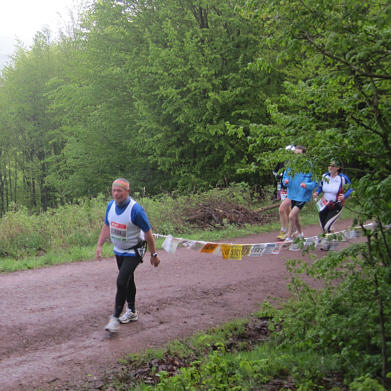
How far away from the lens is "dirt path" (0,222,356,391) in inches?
189

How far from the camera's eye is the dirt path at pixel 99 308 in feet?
15.7

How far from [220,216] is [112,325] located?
833 cm

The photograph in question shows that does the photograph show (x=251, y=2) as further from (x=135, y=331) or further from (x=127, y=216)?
(x=135, y=331)

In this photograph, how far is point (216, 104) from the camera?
19.5 meters

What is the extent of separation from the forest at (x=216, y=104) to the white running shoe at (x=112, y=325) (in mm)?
2652

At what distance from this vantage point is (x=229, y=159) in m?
20.8

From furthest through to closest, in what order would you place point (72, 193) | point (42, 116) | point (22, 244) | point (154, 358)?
point (42, 116)
point (72, 193)
point (22, 244)
point (154, 358)

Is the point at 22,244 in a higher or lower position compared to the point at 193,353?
higher

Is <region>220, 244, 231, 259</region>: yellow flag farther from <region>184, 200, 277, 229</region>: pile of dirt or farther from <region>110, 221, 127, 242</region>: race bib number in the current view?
<region>184, 200, 277, 229</region>: pile of dirt

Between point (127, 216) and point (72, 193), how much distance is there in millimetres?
23784

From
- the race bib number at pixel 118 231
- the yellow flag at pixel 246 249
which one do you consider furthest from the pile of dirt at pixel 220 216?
the race bib number at pixel 118 231

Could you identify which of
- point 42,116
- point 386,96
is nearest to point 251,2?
point 386,96

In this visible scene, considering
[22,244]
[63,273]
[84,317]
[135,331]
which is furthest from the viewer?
[22,244]

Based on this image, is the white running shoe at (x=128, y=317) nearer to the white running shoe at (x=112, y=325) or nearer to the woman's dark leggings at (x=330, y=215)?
the white running shoe at (x=112, y=325)
